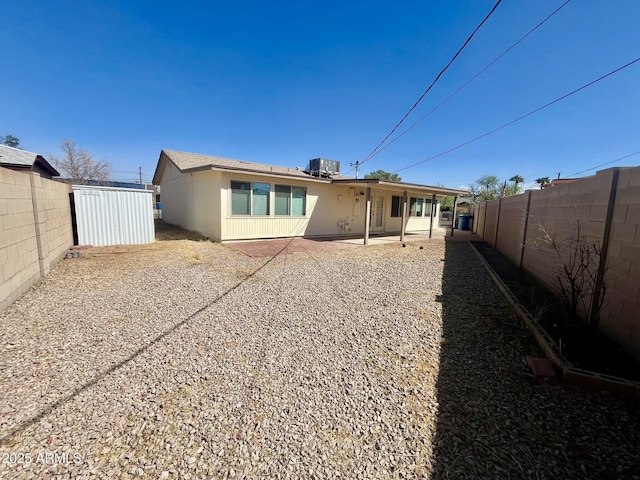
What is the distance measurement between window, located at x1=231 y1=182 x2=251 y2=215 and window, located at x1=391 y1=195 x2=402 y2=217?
8.73 m

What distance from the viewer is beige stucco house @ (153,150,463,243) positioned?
30.4 feet

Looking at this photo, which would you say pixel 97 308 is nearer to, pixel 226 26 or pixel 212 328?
pixel 212 328

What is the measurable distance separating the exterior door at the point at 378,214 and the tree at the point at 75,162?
30.5 m

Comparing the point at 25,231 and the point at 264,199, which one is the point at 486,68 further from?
the point at 25,231

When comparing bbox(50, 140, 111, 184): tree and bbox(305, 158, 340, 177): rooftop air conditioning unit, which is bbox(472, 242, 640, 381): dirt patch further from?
bbox(50, 140, 111, 184): tree

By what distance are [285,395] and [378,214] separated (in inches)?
512

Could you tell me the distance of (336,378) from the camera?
2.46m

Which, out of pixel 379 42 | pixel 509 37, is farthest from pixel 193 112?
pixel 509 37

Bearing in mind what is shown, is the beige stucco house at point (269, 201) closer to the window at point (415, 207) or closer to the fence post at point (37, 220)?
the window at point (415, 207)

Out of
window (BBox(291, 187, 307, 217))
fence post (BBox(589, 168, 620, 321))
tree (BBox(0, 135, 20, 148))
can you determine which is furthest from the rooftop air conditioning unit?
tree (BBox(0, 135, 20, 148))

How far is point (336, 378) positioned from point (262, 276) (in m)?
3.74

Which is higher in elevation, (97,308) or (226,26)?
(226,26)

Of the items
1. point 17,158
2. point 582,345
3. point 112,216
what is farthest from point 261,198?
point 17,158

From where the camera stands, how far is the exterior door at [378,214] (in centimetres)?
1410
